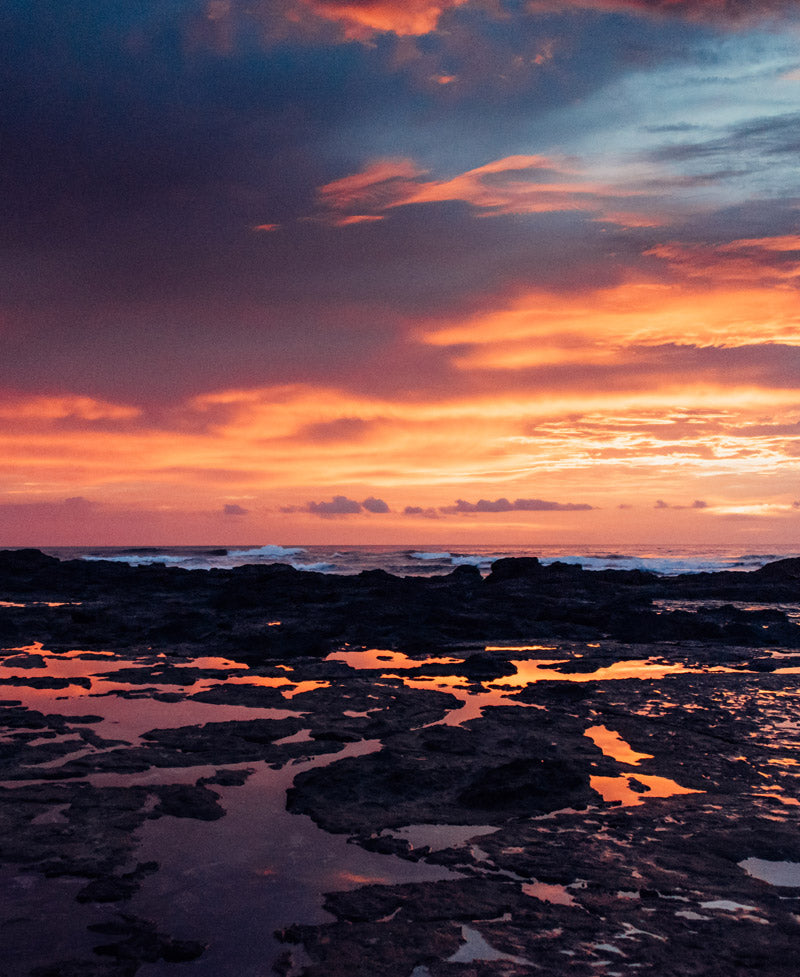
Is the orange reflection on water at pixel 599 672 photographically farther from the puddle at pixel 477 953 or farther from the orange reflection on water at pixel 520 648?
the puddle at pixel 477 953

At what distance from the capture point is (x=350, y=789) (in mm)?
7207

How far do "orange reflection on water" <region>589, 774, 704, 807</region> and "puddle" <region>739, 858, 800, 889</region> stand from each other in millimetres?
1399

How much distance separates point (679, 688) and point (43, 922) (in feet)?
34.9

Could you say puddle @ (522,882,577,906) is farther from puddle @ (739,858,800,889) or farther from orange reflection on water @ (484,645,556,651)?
orange reflection on water @ (484,645,556,651)

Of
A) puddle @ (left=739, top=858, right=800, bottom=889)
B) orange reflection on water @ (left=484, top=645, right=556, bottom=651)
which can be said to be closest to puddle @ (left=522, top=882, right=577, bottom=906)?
puddle @ (left=739, top=858, right=800, bottom=889)

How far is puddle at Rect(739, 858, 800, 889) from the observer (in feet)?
17.7

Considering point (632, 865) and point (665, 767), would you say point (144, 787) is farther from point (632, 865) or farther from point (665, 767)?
point (665, 767)

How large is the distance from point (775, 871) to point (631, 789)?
199 centimetres

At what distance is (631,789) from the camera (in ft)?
24.7

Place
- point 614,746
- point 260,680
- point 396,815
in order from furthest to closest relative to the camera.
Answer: point 260,680 → point 614,746 → point 396,815

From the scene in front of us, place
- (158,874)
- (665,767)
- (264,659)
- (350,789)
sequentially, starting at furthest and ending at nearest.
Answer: (264,659) < (665,767) < (350,789) < (158,874)

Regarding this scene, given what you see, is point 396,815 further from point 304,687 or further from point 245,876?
point 304,687

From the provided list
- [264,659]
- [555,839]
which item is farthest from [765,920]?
[264,659]

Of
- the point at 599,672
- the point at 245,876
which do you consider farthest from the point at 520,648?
the point at 245,876
